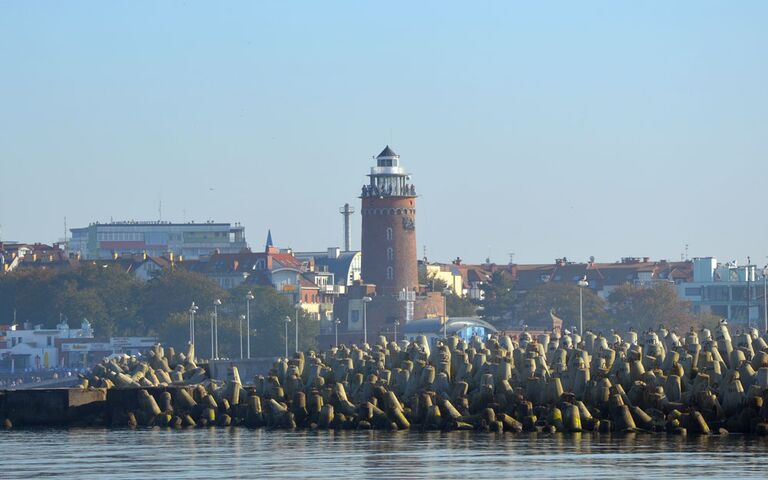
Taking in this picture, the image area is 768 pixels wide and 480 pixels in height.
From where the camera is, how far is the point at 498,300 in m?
140

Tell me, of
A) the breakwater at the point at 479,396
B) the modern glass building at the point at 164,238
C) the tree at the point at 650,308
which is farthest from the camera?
the modern glass building at the point at 164,238

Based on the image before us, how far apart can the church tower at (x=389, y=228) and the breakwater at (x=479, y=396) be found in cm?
5932

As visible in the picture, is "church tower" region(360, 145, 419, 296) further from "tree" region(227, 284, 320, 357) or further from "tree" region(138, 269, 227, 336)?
"tree" region(138, 269, 227, 336)

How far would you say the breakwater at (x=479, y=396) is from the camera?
149ft

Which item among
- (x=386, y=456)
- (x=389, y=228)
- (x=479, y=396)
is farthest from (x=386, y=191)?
(x=386, y=456)

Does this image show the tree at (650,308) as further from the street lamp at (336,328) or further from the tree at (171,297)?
the tree at (171,297)

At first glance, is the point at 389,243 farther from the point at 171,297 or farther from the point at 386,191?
the point at 171,297

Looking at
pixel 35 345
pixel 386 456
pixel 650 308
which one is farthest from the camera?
pixel 35 345

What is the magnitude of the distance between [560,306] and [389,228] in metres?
22.5

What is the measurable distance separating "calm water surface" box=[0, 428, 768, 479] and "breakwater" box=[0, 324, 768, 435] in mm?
1063

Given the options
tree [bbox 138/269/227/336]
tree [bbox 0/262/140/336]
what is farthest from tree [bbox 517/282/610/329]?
tree [bbox 0/262/140/336]

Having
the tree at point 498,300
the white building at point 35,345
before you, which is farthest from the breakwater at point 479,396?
the tree at point 498,300

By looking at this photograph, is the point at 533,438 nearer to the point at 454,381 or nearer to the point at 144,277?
the point at 454,381

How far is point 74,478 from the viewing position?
127 feet
